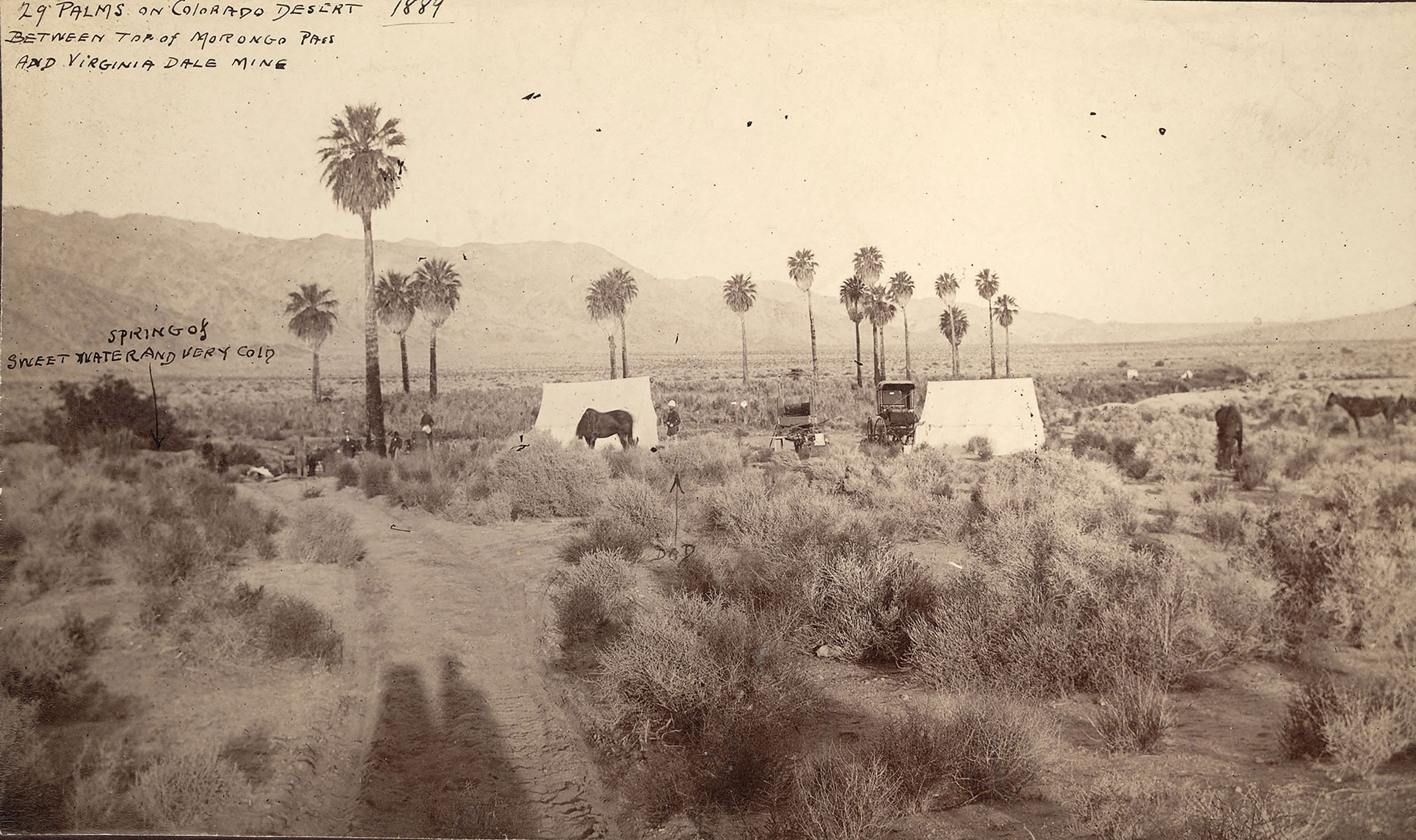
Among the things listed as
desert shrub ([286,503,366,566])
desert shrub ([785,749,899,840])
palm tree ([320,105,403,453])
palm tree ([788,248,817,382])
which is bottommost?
desert shrub ([785,749,899,840])

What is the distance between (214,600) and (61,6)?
531cm

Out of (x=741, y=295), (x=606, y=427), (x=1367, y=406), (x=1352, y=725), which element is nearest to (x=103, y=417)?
(x=606, y=427)

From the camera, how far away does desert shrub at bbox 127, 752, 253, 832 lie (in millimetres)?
4754

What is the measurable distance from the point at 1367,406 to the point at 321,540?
9665mm

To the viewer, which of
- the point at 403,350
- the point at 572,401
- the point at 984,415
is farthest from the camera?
the point at 984,415

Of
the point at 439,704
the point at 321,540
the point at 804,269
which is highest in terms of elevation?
the point at 804,269

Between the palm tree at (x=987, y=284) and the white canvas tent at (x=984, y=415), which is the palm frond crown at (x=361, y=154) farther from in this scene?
the white canvas tent at (x=984, y=415)

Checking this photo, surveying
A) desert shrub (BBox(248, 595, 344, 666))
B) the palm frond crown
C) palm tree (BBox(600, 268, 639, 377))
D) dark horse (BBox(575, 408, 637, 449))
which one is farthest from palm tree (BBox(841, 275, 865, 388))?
desert shrub (BBox(248, 595, 344, 666))

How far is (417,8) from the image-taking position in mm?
6188

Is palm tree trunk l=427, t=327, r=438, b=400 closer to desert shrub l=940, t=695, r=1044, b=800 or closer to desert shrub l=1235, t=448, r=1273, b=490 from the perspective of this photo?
desert shrub l=940, t=695, r=1044, b=800

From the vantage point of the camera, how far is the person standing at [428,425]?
7762 millimetres

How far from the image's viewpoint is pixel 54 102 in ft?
20.5

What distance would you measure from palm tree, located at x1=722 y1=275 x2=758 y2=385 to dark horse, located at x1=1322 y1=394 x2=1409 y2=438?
551 cm

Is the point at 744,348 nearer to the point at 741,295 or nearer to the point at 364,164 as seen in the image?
the point at 741,295
